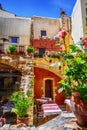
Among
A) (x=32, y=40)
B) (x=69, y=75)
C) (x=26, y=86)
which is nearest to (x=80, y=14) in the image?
(x=32, y=40)

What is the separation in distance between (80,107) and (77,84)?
0.35 m

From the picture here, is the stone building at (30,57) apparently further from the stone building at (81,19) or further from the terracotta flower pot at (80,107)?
the terracotta flower pot at (80,107)

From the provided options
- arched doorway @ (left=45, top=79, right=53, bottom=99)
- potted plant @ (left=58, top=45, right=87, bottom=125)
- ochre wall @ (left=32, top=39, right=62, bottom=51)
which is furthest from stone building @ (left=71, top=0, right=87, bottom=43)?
potted plant @ (left=58, top=45, right=87, bottom=125)

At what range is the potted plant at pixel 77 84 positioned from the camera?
2.18 metres

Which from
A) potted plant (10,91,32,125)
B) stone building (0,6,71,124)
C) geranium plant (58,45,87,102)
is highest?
stone building (0,6,71,124)

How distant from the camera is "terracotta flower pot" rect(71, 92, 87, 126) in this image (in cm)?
215


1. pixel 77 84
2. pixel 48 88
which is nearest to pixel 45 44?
pixel 48 88

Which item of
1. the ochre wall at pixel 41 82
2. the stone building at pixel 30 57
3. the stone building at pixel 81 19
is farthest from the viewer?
the stone building at pixel 81 19

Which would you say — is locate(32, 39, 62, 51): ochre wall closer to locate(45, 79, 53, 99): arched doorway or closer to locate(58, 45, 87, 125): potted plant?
locate(45, 79, 53, 99): arched doorway

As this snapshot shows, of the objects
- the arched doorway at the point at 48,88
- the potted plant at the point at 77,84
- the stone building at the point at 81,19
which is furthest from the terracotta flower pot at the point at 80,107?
the stone building at the point at 81,19

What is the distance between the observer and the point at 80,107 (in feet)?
7.11

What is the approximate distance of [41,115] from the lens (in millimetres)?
10516

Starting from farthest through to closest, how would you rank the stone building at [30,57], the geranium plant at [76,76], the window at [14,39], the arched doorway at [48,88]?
the window at [14,39] < the arched doorway at [48,88] < the stone building at [30,57] < the geranium plant at [76,76]

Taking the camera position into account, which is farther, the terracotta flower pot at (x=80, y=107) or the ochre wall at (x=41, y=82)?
the ochre wall at (x=41, y=82)
